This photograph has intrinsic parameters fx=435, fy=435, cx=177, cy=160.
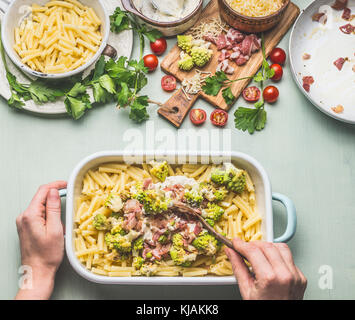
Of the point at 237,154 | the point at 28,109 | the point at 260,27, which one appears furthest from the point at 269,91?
the point at 28,109

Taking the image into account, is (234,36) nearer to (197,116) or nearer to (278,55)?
(278,55)

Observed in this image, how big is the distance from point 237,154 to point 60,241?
0.97 metres

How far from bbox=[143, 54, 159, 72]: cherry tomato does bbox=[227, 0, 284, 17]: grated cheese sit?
1.70 feet

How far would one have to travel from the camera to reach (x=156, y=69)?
248 centimetres

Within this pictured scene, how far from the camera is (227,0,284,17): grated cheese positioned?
238 cm

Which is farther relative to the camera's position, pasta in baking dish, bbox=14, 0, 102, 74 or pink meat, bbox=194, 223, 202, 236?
pasta in baking dish, bbox=14, 0, 102, 74

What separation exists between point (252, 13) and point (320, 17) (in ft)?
1.48

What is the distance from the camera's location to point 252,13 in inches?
93.9

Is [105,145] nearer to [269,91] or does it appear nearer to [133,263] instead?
[133,263]

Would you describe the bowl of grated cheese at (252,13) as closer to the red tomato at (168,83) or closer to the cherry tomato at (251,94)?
the cherry tomato at (251,94)

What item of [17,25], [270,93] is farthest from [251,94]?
[17,25]

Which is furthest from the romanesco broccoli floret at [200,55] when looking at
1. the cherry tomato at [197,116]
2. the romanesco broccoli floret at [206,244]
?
the romanesco broccoli floret at [206,244]

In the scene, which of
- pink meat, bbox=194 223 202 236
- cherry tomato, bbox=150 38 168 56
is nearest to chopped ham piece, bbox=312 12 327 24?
cherry tomato, bbox=150 38 168 56

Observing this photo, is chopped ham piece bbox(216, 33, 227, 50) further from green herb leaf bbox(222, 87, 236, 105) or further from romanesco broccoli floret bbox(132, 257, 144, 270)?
romanesco broccoli floret bbox(132, 257, 144, 270)
